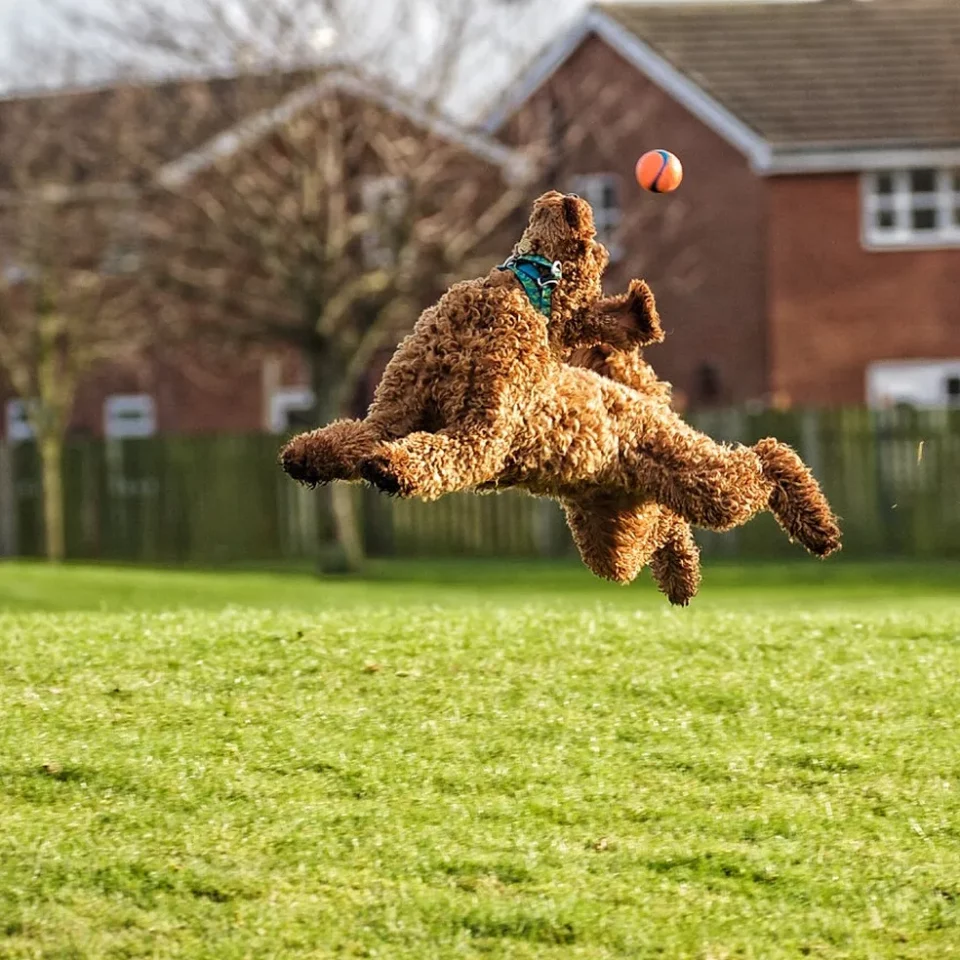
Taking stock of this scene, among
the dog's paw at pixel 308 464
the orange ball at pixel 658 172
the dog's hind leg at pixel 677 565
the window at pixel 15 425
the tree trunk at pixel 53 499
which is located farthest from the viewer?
the window at pixel 15 425

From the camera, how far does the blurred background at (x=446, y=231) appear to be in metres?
25.1

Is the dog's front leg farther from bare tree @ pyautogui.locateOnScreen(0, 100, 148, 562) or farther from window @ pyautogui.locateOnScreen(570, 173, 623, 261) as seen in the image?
window @ pyautogui.locateOnScreen(570, 173, 623, 261)

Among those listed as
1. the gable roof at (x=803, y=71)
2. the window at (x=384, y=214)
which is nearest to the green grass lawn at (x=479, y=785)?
the window at (x=384, y=214)

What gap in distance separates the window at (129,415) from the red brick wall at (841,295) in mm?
13605

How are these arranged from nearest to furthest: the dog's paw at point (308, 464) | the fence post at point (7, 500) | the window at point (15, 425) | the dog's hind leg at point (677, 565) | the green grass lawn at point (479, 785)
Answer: the dog's paw at point (308, 464), the dog's hind leg at point (677, 565), the green grass lawn at point (479, 785), the fence post at point (7, 500), the window at point (15, 425)

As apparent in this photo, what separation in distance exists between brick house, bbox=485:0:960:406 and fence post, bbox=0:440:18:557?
9.36 meters

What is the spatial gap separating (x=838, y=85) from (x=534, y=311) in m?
26.0

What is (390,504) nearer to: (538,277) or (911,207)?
(911,207)

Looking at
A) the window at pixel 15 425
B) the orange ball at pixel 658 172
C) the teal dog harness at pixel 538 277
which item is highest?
the window at pixel 15 425

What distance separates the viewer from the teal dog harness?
4766mm

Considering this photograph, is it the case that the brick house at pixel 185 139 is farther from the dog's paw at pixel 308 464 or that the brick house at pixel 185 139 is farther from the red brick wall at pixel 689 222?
the dog's paw at pixel 308 464

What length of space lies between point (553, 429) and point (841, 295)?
24956 millimetres

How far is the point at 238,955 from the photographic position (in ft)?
19.4

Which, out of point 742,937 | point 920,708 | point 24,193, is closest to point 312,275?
point 24,193
